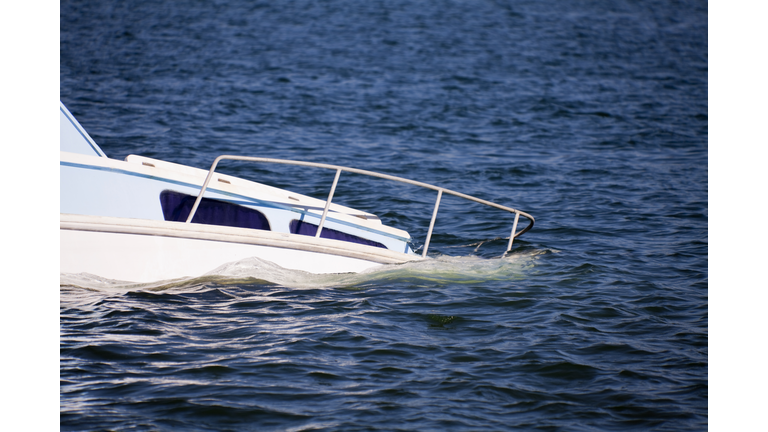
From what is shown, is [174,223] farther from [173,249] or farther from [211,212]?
[211,212]

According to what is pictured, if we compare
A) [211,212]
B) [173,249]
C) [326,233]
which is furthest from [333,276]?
[173,249]

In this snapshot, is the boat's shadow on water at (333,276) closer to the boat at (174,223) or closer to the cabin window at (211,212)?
the boat at (174,223)

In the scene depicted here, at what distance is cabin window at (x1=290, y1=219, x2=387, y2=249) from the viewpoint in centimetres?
815

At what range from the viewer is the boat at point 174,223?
6.79 metres

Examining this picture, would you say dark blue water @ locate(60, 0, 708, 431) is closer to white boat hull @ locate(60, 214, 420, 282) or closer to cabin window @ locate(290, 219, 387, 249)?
white boat hull @ locate(60, 214, 420, 282)

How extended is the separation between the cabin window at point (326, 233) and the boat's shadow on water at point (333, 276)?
2.28 ft

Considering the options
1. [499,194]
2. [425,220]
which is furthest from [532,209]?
[425,220]

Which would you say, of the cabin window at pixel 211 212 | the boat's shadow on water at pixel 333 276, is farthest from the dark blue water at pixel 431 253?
the cabin window at pixel 211 212

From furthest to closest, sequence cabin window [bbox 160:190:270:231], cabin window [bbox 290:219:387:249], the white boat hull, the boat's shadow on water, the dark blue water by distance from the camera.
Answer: cabin window [bbox 290:219:387:249]
cabin window [bbox 160:190:270:231]
the boat's shadow on water
the white boat hull
the dark blue water

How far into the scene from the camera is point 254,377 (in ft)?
18.1

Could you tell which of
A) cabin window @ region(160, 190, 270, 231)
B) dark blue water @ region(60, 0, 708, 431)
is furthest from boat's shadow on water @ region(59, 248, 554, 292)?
cabin window @ region(160, 190, 270, 231)

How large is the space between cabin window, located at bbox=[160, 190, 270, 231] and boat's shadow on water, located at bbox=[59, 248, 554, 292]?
678mm

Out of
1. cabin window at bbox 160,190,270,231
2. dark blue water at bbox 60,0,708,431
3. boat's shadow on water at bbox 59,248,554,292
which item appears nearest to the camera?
dark blue water at bbox 60,0,708,431

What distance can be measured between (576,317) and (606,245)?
10.1 feet
